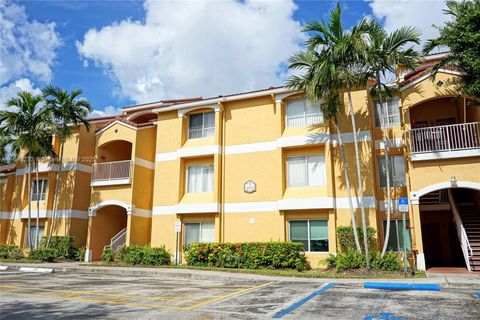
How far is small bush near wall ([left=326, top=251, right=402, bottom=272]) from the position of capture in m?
16.2

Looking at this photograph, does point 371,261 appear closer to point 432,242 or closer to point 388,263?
point 388,263

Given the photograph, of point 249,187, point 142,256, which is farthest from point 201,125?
point 142,256

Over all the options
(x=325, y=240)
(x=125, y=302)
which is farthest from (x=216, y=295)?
(x=325, y=240)

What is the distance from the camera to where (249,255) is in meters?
19.2

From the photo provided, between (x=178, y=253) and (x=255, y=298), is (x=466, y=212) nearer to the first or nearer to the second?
(x=255, y=298)

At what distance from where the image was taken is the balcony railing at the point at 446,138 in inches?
666

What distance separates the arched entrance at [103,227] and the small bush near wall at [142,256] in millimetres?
1761

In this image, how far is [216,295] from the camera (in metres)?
11.4

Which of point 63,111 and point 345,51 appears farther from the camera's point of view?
point 63,111

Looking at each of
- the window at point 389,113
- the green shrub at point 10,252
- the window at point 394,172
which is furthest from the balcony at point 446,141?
the green shrub at point 10,252

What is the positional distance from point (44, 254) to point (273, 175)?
15169 mm

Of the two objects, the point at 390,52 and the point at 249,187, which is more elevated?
the point at 390,52

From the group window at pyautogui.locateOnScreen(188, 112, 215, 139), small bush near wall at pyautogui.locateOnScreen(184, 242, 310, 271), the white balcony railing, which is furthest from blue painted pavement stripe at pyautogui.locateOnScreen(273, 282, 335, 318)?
window at pyautogui.locateOnScreen(188, 112, 215, 139)

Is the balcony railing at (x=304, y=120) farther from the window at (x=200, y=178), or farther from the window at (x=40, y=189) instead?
the window at (x=40, y=189)
